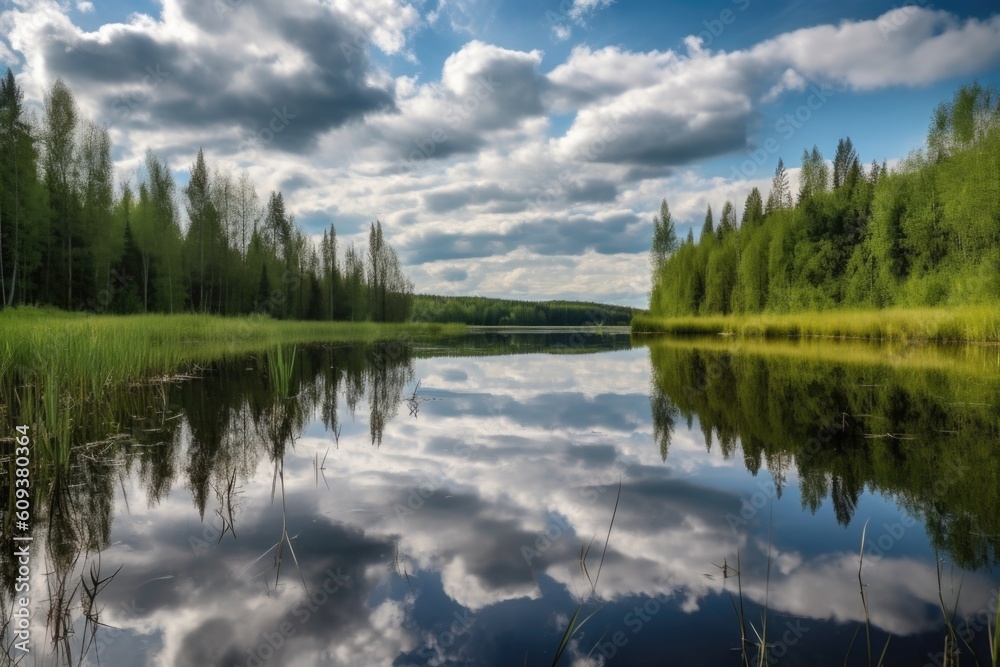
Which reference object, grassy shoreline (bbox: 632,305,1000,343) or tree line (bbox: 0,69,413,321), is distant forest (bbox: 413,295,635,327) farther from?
grassy shoreline (bbox: 632,305,1000,343)

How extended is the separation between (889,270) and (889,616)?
39183 millimetres

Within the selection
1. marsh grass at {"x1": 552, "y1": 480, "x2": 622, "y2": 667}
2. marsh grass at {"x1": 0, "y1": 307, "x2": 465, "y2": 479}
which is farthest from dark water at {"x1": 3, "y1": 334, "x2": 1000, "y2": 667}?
marsh grass at {"x1": 0, "y1": 307, "x2": 465, "y2": 479}

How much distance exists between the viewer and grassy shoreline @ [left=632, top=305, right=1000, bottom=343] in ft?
69.1

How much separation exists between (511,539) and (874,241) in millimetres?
40198

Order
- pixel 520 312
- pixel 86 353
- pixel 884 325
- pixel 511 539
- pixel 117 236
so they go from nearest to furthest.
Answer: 1. pixel 511 539
2. pixel 86 353
3. pixel 884 325
4. pixel 117 236
5. pixel 520 312

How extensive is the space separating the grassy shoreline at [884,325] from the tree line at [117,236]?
3883 cm

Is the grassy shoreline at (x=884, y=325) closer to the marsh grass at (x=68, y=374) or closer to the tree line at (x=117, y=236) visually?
the marsh grass at (x=68, y=374)

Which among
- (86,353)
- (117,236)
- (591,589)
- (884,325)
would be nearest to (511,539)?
(591,589)

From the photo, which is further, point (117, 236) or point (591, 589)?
point (117, 236)

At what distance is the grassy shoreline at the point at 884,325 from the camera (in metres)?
21.1

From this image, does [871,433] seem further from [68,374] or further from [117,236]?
[117,236]

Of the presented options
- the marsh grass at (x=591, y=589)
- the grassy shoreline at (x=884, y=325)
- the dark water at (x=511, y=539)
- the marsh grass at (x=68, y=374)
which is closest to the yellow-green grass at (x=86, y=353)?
the marsh grass at (x=68, y=374)

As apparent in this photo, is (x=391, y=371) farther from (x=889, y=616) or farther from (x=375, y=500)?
(x=889, y=616)

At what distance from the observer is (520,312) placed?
5625 inches
